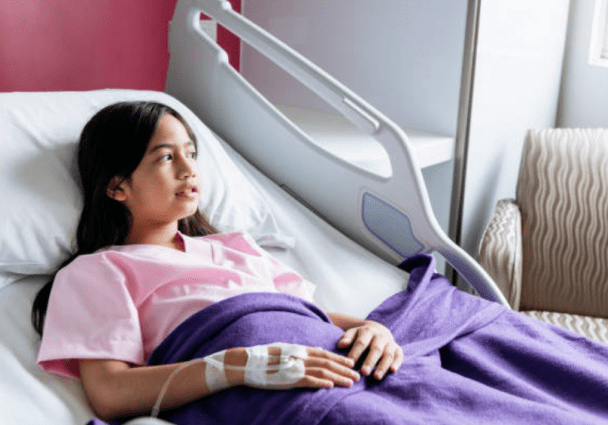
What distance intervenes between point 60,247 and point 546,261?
4.99 feet

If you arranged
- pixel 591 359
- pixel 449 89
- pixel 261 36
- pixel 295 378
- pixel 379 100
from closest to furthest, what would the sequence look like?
1. pixel 295 378
2. pixel 591 359
3. pixel 261 36
4. pixel 449 89
5. pixel 379 100

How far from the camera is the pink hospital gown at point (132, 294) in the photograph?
103 cm

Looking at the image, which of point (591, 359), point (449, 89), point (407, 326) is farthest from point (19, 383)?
point (449, 89)

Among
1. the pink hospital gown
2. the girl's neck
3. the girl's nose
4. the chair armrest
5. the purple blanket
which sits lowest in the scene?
the chair armrest

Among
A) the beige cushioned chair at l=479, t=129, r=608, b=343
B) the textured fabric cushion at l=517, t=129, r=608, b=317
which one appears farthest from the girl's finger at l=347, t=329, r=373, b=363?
the textured fabric cushion at l=517, t=129, r=608, b=317

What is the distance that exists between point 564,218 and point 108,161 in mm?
1468

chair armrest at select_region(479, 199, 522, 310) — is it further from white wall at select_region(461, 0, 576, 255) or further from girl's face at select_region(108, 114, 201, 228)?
girl's face at select_region(108, 114, 201, 228)

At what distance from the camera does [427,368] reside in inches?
42.5

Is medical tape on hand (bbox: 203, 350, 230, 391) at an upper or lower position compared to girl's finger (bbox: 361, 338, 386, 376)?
upper

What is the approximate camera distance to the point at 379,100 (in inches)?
88.4

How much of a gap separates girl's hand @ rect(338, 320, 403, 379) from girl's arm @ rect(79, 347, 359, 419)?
0.05m

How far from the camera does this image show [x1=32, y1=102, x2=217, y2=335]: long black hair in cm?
123

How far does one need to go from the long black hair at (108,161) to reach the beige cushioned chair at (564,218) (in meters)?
1.20

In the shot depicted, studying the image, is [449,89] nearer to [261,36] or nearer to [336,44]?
[336,44]
